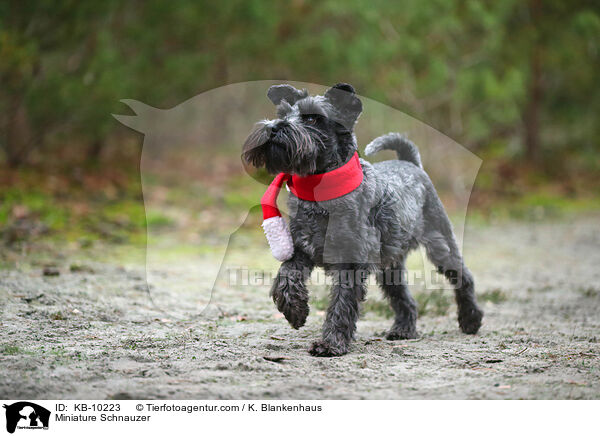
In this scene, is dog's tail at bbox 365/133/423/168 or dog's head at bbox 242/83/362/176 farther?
dog's tail at bbox 365/133/423/168

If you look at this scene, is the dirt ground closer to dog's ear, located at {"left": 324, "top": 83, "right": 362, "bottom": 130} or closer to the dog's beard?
the dog's beard

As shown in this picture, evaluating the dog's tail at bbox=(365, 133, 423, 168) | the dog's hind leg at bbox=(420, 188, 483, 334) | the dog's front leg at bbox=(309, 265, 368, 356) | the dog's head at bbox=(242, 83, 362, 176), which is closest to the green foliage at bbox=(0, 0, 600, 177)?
the dog's tail at bbox=(365, 133, 423, 168)

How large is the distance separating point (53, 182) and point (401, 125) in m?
6.27

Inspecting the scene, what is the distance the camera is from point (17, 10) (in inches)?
409

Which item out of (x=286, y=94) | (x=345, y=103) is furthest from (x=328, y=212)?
(x=286, y=94)

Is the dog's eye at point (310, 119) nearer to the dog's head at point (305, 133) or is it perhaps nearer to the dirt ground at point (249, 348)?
the dog's head at point (305, 133)

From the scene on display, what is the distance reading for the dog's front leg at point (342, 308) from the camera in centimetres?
464

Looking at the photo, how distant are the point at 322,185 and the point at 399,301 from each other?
1488 millimetres

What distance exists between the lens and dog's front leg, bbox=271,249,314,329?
15.1 feet

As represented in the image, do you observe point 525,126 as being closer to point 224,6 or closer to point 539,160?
point 539,160

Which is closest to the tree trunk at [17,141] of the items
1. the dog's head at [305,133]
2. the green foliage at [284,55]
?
the green foliage at [284,55]
